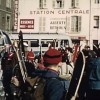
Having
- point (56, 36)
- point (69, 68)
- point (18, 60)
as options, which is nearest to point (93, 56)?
point (18, 60)

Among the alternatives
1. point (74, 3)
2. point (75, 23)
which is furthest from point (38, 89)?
point (74, 3)

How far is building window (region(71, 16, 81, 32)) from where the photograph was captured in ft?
141

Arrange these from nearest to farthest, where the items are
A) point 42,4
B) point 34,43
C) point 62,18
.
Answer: point 34,43, point 62,18, point 42,4

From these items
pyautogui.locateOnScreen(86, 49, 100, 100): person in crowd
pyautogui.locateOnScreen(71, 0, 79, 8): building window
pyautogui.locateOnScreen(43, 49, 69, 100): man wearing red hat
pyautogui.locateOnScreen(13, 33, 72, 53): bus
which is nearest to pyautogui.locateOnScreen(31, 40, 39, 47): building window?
pyautogui.locateOnScreen(13, 33, 72, 53): bus

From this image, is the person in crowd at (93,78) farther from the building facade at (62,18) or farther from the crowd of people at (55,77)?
the building facade at (62,18)

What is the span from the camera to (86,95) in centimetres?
750

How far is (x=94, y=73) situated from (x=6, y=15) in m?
38.7

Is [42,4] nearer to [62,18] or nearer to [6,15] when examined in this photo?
[62,18]

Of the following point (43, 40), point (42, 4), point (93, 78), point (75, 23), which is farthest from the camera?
point (42, 4)

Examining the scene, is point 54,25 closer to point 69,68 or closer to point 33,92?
point 69,68

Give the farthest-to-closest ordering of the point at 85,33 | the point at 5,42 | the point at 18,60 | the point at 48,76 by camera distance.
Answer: the point at 85,33, the point at 5,42, the point at 18,60, the point at 48,76

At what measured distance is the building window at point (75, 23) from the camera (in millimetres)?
43000

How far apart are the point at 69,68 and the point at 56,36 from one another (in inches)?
771

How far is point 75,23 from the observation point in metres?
43.6
